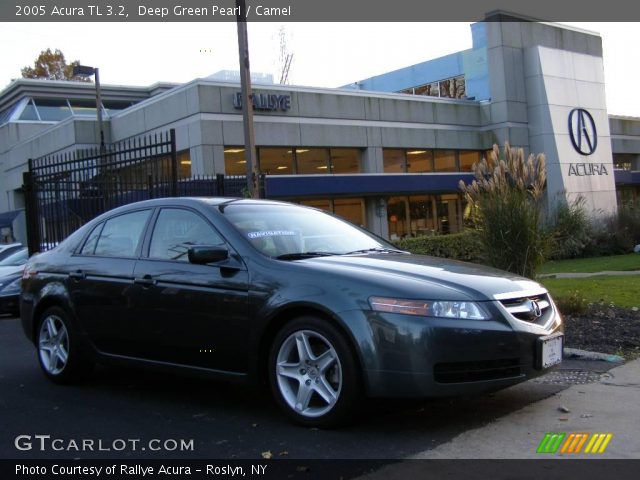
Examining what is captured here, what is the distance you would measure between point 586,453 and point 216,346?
2.52 meters

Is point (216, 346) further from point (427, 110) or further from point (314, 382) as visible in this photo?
point (427, 110)

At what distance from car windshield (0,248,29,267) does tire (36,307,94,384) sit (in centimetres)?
785

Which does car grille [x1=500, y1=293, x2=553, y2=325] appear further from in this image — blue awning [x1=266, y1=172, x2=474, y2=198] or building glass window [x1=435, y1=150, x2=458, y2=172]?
building glass window [x1=435, y1=150, x2=458, y2=172]

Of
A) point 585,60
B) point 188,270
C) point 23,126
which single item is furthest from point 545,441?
point 23,126

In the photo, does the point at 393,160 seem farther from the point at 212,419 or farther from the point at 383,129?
the point at 212,419

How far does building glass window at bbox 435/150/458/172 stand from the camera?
2858cm

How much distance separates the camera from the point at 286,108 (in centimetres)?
2356

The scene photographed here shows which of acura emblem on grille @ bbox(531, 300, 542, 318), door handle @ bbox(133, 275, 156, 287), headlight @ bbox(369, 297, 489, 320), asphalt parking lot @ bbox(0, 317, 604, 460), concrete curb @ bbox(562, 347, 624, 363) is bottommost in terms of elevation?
concrete curb @ bbox(562, 347, 624, 363)

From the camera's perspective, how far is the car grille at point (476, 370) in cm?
429

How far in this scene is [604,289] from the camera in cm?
1141

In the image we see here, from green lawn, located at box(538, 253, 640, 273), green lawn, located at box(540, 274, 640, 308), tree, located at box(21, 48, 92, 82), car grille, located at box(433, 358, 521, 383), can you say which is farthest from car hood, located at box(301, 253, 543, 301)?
tree, located at box(21, 48, 92, 82)

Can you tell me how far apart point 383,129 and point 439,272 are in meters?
22.1

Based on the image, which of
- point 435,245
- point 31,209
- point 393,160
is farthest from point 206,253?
point 393,160

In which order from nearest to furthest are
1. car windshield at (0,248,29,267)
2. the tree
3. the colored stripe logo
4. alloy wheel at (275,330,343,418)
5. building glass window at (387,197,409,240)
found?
the colored stripe logo < alloy wheel at (275,330,343,418) < car windshield at (0,248,29,267) < building glass window at (387,197,409,240) < the tree
